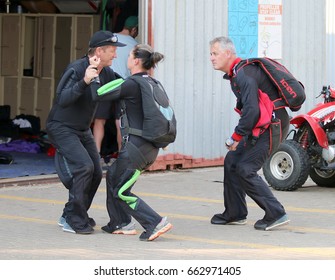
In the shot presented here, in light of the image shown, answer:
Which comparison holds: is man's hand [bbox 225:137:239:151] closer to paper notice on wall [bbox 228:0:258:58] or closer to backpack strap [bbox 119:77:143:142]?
backpack strap [bbox 119:77:143:142]

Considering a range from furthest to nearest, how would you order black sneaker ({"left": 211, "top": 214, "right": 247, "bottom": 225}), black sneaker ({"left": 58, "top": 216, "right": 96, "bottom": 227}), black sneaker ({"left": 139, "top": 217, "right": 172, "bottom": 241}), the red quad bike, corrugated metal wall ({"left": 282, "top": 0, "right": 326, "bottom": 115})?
corrugated metal wall ({"left": 282, "top": 0, "right": 326, "bottom": 115}) < the red quad bike < black sneaker ({"left": 211, "top": 214, "right": 247, "bottom": 225}) < black sneaker ({"left": 58, "top": 216, "right": 96, "bottom": 227}) < black sneaker ({"left": 139, "top": 217, "right": 172, "bottom": 241})

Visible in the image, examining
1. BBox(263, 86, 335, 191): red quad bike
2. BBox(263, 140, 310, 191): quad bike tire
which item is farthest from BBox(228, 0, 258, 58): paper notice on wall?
BBox(263, 140, 310, 191): quad bike tire

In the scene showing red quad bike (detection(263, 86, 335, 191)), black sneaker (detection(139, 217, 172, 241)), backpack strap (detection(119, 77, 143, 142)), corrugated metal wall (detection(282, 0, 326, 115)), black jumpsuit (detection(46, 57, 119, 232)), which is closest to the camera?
black sneaker (detection(139, 217, 172, 241))

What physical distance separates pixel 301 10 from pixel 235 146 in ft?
21.7

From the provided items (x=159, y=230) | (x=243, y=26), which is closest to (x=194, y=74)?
(x=243, y=26)

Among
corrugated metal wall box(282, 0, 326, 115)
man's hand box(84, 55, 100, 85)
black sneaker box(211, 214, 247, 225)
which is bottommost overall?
black sneaker box(211, 214, 247, 225)

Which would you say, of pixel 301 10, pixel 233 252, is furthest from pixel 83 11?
pixel 233 252

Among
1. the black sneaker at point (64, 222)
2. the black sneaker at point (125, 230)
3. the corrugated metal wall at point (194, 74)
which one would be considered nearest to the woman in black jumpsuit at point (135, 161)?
the black sneaker at point (125, 230)

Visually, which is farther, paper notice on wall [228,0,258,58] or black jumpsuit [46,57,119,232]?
paper notice on wall [228,0,258,58]

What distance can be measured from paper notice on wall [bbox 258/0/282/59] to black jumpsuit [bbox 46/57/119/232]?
19.6 ft

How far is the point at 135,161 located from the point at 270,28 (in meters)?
6.74

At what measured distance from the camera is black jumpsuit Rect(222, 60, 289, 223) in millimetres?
9703

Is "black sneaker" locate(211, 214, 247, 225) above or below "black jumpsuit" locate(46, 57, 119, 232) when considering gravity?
below

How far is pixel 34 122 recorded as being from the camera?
18.1 m
